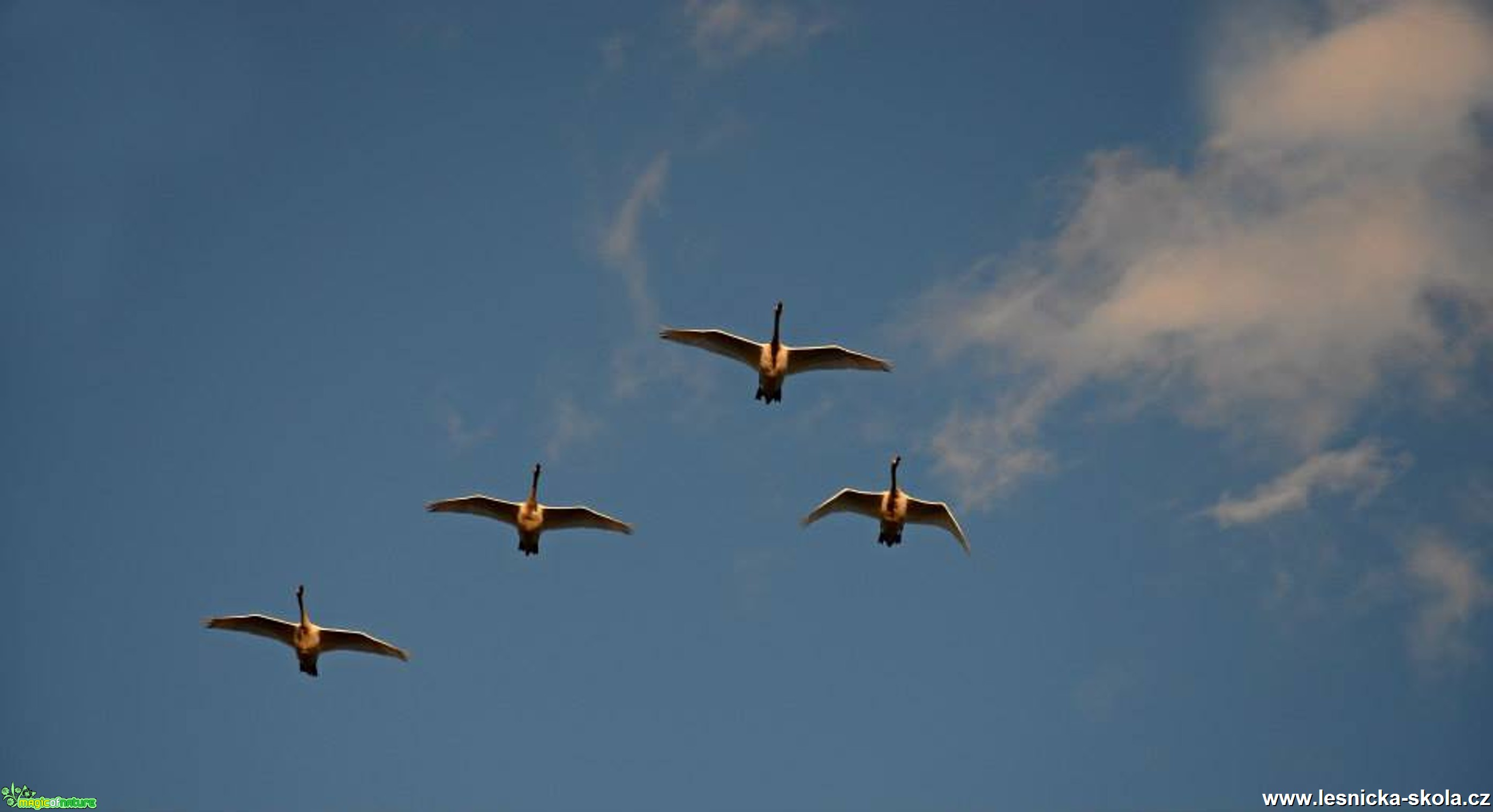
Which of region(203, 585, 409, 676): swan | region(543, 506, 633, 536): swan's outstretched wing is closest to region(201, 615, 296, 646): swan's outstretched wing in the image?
region(203, 585, 409, 676): swan

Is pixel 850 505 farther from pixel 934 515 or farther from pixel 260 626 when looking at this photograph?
pixel 260 626

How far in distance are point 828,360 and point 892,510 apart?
5.23m

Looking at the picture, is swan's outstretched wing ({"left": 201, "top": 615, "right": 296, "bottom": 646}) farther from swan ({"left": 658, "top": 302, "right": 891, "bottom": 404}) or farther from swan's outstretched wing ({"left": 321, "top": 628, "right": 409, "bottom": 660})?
swan ({"left": 658, "top": 302, "right": 891, "bottom": 404})

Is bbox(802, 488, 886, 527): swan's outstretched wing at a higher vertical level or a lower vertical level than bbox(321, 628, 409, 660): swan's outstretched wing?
higher

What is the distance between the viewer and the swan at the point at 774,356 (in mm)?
55312

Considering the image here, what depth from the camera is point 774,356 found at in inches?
2176

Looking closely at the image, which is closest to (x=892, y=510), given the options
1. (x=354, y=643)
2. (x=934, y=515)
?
(x=934, y=515)

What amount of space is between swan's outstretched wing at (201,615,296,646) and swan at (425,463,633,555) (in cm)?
636

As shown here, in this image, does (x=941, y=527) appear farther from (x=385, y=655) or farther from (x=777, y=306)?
(x=385, y=655)

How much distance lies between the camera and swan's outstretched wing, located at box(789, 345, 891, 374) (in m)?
55.4

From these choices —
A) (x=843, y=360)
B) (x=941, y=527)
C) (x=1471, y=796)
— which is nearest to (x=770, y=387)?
(x=843, y=360)

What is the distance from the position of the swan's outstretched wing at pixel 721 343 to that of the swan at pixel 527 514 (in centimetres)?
615

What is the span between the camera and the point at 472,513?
57.6m

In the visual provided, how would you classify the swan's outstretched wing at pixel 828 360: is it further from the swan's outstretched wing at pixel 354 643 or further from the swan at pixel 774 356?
the swan's outstretched wing at pixel 354 643
